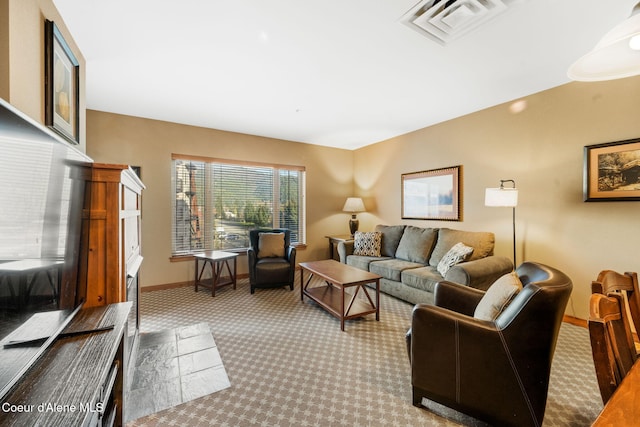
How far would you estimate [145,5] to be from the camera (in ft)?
5.74

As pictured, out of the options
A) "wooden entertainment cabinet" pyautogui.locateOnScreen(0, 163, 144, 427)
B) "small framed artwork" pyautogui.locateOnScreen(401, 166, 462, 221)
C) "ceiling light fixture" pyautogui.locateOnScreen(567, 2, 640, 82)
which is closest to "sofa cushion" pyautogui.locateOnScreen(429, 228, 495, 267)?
"small framed artwork" pyautogui.locateOnScreen(401, 166, 462, 221)

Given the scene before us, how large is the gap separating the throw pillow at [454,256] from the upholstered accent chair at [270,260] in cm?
205

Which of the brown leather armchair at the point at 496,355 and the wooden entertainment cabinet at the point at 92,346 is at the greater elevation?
the wooden entertainment cabinet at the point at 92,346

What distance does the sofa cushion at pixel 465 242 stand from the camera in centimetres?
329

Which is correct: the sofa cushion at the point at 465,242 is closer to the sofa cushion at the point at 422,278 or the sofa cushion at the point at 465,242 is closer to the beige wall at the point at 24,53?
the sofa cushion at the point at 422,278

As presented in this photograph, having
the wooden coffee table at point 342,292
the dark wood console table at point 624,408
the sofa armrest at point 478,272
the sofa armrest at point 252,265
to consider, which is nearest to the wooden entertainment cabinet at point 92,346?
the dark wood console table at point 624,408

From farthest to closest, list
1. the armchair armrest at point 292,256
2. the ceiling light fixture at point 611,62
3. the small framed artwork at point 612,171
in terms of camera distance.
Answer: the armchair armrest at point 292,256 → the small framed artwork at point 612,171 → the ceiling light fixture at point 611,62

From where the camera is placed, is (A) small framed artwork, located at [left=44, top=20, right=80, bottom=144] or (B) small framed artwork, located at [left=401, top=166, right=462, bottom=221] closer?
(A) small framed artwork, located at [left=44, top=20, right=80, bottom=144]

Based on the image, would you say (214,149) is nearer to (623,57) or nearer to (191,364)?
(191,364)

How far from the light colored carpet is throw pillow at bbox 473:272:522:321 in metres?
0.67

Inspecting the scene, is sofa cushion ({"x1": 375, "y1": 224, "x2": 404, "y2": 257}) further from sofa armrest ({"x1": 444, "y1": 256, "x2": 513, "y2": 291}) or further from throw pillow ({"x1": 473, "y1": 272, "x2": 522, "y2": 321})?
throw pillow ({"x1": 473, "y1": 272, "x2": 522, "y2": 321})

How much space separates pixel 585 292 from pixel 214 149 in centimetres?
514

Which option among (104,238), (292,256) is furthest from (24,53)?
(292,256)

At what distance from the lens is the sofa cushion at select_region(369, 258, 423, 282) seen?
3.58 meters
